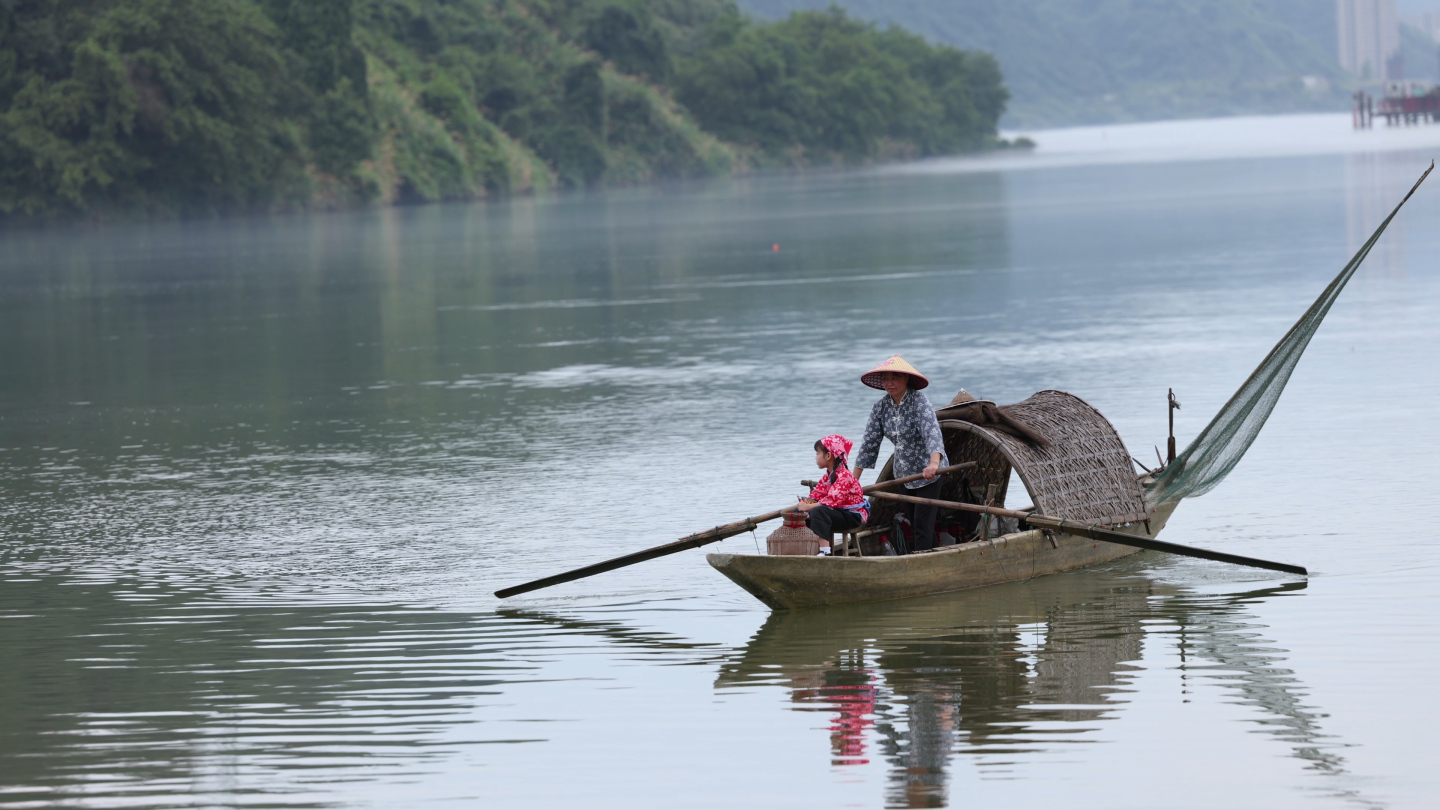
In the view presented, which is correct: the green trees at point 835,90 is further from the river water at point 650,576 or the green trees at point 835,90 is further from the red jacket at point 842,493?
the red jacket at point 842,493

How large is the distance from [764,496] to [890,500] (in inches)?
134

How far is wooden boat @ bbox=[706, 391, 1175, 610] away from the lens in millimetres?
11047

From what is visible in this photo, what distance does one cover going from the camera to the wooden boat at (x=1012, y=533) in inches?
435

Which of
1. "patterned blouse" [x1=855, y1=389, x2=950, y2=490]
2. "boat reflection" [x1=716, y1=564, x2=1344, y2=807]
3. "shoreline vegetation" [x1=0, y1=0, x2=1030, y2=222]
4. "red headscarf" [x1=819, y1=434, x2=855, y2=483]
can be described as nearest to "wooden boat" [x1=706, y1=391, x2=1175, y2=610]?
"boat reflection" [x1=716, y1=564, x2=1344, y2=807]

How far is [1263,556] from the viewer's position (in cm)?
1263

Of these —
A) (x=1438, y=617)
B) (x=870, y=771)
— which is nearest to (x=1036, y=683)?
(x=870, y=771)

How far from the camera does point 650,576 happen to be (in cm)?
1269

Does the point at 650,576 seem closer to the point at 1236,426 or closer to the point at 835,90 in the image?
the point at 1236,426

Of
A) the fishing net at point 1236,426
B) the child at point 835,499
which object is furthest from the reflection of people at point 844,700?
the fishing net at point 1236,426

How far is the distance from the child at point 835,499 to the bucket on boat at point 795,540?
0.42ft

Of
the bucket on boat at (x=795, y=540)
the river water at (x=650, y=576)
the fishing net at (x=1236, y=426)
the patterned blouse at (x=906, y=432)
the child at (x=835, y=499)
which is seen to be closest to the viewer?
the river water at (x=650, y=576)

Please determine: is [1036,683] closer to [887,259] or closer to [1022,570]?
[1022,570]

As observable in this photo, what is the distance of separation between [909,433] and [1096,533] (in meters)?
1.35

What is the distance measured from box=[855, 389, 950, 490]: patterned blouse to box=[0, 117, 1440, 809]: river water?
1.00m
